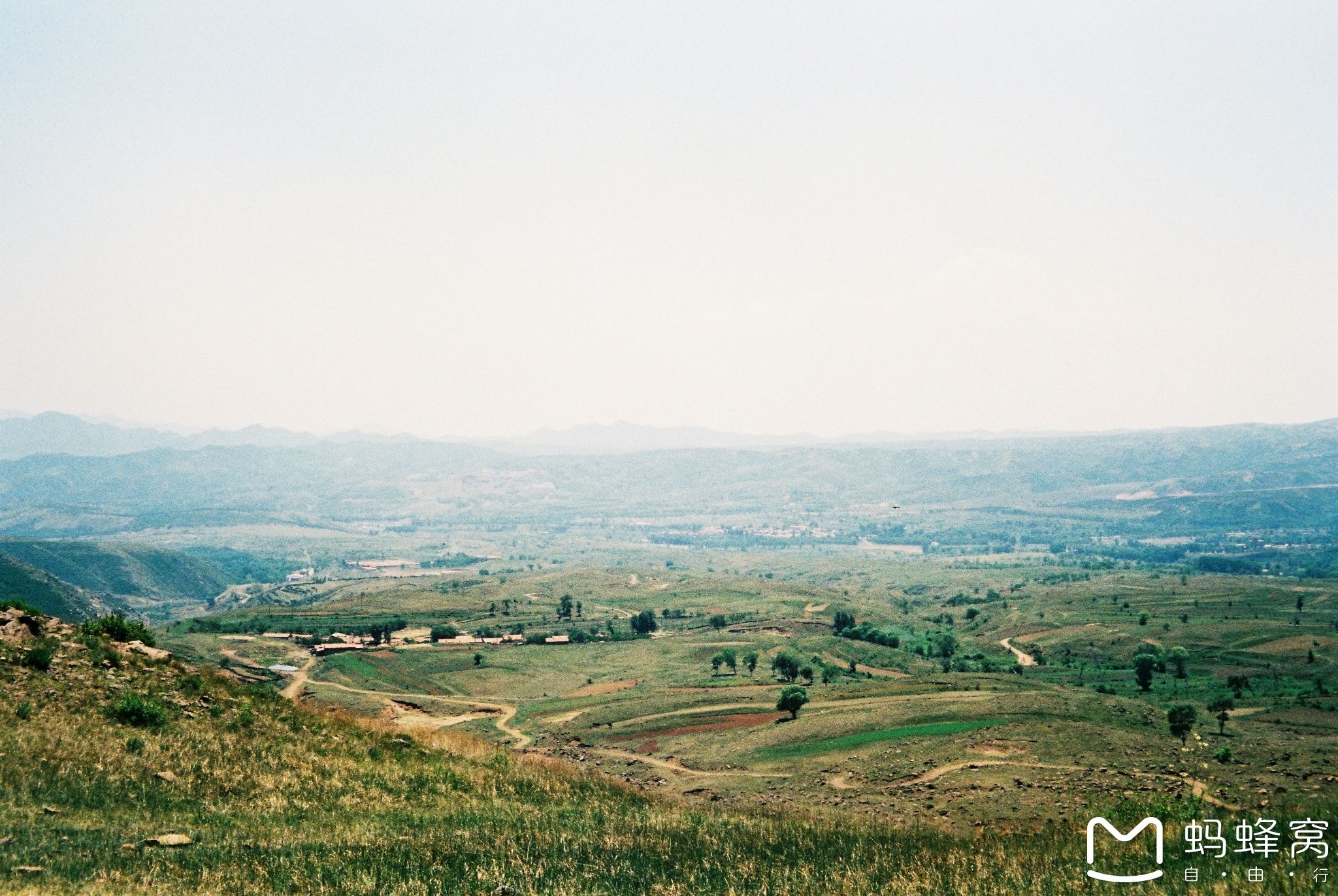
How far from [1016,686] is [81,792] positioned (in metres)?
106

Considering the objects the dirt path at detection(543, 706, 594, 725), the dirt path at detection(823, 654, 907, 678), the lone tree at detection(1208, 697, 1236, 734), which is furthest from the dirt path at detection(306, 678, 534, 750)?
the lone tree at detection(1208, 697, 1236, 734)

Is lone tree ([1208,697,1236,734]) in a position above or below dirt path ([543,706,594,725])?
above

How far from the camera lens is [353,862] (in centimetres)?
1612

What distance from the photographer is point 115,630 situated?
34219 millimetres

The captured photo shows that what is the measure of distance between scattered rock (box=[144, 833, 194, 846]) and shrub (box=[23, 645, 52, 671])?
50.1 ft

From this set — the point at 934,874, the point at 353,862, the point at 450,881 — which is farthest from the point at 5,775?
the point at 934,874

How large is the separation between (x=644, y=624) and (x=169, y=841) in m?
Result: 180

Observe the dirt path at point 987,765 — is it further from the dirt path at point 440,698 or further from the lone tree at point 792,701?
the dirt path at point 440,698

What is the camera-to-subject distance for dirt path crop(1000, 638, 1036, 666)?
146 metres

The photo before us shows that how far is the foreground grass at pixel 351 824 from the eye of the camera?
14617mm

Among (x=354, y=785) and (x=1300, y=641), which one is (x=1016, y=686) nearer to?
(x=1300, y=641)

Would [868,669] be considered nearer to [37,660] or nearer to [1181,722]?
[1181,722]

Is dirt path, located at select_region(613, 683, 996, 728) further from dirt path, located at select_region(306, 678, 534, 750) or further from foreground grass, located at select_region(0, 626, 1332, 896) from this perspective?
A: foreground grass, located at select_region(0, 626, 1332, 896)

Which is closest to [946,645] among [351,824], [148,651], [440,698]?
[440,698]
